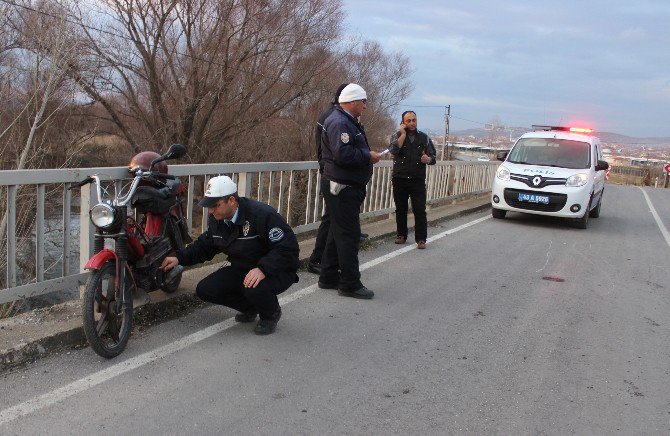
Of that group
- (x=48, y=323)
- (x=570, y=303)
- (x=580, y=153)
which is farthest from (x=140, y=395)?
(x=580, y=153)

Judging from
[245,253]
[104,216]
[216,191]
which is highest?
[216,191]

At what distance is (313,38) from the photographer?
22.1 meters

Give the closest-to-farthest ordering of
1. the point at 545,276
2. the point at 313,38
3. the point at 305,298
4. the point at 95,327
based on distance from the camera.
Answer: the point at 95,327, the point at 305,298, the point at 545,276, the point at 313,38

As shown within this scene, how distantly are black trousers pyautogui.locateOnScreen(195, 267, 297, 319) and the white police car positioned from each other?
23.5 feet

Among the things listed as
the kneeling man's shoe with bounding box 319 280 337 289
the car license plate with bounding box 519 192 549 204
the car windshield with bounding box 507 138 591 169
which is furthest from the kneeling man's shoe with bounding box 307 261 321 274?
the car windshield with bounding box 507 138 591 169

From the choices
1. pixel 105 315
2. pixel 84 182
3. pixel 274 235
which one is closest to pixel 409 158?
pixel 274 235

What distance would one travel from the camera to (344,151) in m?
4.93

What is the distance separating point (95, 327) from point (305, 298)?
211 cm

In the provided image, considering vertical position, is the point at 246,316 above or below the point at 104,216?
below

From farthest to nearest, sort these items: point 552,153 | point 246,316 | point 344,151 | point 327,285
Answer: point 552,153 < point 327,285 < point 344,151 < point 246,316

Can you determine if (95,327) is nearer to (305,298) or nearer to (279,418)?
(279,418)

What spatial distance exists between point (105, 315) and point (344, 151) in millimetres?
2347

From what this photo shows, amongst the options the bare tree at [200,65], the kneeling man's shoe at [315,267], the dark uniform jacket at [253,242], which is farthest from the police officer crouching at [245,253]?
the bare tree at [200,65]

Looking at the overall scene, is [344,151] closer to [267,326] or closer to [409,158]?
[267,326]
